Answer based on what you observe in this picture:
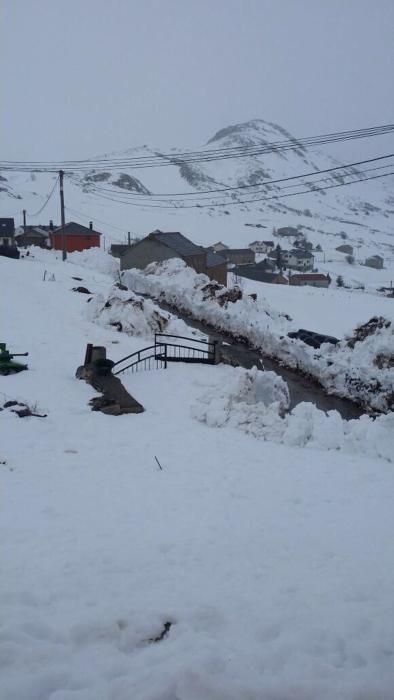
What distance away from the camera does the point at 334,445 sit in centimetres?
910

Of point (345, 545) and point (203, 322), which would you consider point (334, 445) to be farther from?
Result: point (203, 322)

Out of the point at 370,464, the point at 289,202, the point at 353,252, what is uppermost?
the point at 289,202

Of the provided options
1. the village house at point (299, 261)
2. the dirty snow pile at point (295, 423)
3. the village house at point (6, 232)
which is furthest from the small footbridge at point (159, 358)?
the village house at point (299, 261)

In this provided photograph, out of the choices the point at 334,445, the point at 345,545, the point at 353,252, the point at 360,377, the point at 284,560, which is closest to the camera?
the point at 284,560

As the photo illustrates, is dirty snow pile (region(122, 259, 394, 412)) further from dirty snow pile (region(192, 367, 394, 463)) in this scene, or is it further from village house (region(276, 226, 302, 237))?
village house (region(276, 226, 302, 237))

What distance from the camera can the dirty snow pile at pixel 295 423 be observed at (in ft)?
29.6

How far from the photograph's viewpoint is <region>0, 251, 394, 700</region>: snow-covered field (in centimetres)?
339

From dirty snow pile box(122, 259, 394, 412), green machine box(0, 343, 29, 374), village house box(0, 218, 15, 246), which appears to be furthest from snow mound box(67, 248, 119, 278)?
green machine box(0, 343, 29, 374)

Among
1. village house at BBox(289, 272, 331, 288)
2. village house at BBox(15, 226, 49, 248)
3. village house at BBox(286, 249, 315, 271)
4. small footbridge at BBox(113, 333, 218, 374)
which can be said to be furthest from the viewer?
village house at BBox(286, 249, 315, 271)

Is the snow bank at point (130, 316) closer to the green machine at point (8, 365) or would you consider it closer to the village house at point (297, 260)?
the green machine at point (8, 365)

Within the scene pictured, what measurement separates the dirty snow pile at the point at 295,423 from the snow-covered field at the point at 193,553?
0.04 meters

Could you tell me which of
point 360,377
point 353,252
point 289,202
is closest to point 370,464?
point 360,377

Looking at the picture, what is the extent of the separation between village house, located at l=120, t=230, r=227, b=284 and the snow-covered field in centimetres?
2828

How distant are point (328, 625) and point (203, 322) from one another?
2282 cm
